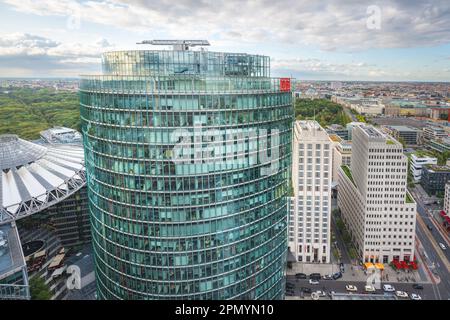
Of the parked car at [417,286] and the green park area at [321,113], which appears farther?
the green park area at [321,113]

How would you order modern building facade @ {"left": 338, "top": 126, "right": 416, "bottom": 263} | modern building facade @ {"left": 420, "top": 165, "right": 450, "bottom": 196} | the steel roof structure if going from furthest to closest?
modern building facade @ {"left": 420, "top": 165, "right": 450, "bottom": 196} → modern building facade @ {"left": 338, "top": 126, "right": 416, "bottom": 263} → the steel roof structure

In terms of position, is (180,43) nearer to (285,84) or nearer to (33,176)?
(285,84)

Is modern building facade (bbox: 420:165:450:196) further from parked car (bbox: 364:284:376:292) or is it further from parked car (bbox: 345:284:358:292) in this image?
parked car (bbox: 345:284:358:292)

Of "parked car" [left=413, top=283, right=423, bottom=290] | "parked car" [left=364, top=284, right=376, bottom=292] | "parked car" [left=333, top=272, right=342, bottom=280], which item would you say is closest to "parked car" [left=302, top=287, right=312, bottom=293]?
"parked car" [left=333, top=272, right=342, bottom=280]

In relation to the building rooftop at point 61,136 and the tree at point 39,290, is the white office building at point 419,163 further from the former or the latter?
the tree at point 39,290

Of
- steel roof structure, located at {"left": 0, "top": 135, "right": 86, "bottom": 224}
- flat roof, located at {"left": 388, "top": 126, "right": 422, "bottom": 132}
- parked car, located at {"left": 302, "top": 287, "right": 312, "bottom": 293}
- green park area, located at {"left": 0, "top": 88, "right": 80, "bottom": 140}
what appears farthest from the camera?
flat roof, located at {"left": 388, "top": 126, "right": 422, "bottom": 132}

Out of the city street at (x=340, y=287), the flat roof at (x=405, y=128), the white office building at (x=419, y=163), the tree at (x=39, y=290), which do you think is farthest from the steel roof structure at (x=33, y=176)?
the flat roof at (x=405, y=128)

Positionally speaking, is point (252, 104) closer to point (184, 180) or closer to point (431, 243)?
point (184, 180)

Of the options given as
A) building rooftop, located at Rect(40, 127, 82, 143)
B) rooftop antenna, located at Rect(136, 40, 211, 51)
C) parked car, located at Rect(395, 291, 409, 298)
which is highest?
rooftop antenna, located at Rect(136, 40, 211, 51)
